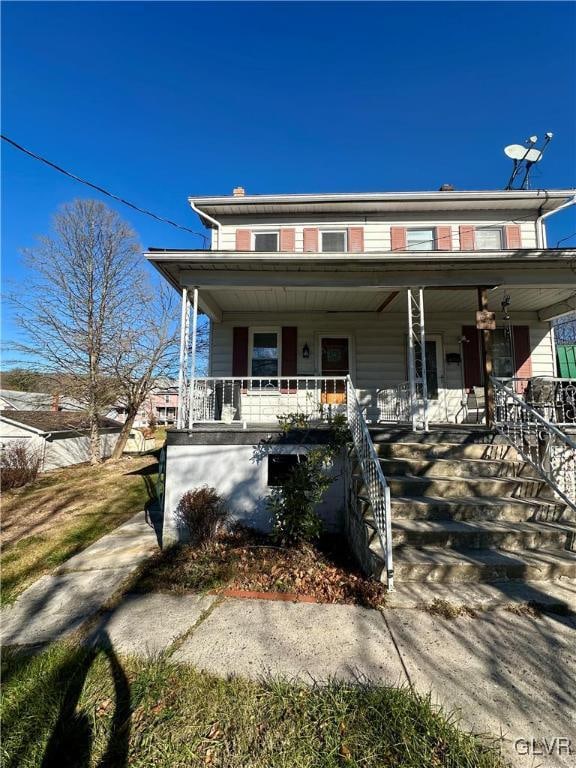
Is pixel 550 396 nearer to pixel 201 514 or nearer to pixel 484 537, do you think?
pixel 484 537

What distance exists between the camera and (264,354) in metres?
8.50

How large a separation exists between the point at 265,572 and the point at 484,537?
2.49m

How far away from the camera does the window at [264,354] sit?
8.42 m

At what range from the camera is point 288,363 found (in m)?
8.35

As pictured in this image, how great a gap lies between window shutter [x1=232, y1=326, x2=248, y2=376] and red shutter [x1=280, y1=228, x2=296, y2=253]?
261 centimetres

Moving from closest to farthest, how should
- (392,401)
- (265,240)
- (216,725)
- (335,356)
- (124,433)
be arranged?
(216,725) < (392,401) < (335,356) < (265,240) < (124,433)

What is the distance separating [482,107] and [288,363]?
913 cm

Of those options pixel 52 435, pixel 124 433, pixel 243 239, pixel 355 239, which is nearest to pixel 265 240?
pixel 243 239

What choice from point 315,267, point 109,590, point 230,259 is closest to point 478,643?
point 109,590

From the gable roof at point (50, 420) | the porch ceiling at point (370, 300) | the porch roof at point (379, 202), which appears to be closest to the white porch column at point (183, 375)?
the porch ceiling at point (370, 300)

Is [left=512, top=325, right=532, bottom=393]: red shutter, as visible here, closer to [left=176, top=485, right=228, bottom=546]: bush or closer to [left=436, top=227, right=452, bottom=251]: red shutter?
[left=436, top=227, right=452, bottom=251]: red shutter

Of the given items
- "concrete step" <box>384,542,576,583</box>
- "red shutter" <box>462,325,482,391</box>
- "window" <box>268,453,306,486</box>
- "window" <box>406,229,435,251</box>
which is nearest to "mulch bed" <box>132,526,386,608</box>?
"concrete step" <box>384,542,576,583</box>

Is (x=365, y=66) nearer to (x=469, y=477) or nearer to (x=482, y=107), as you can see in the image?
(x=482, y=107)

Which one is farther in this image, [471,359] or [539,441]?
[471,359]
